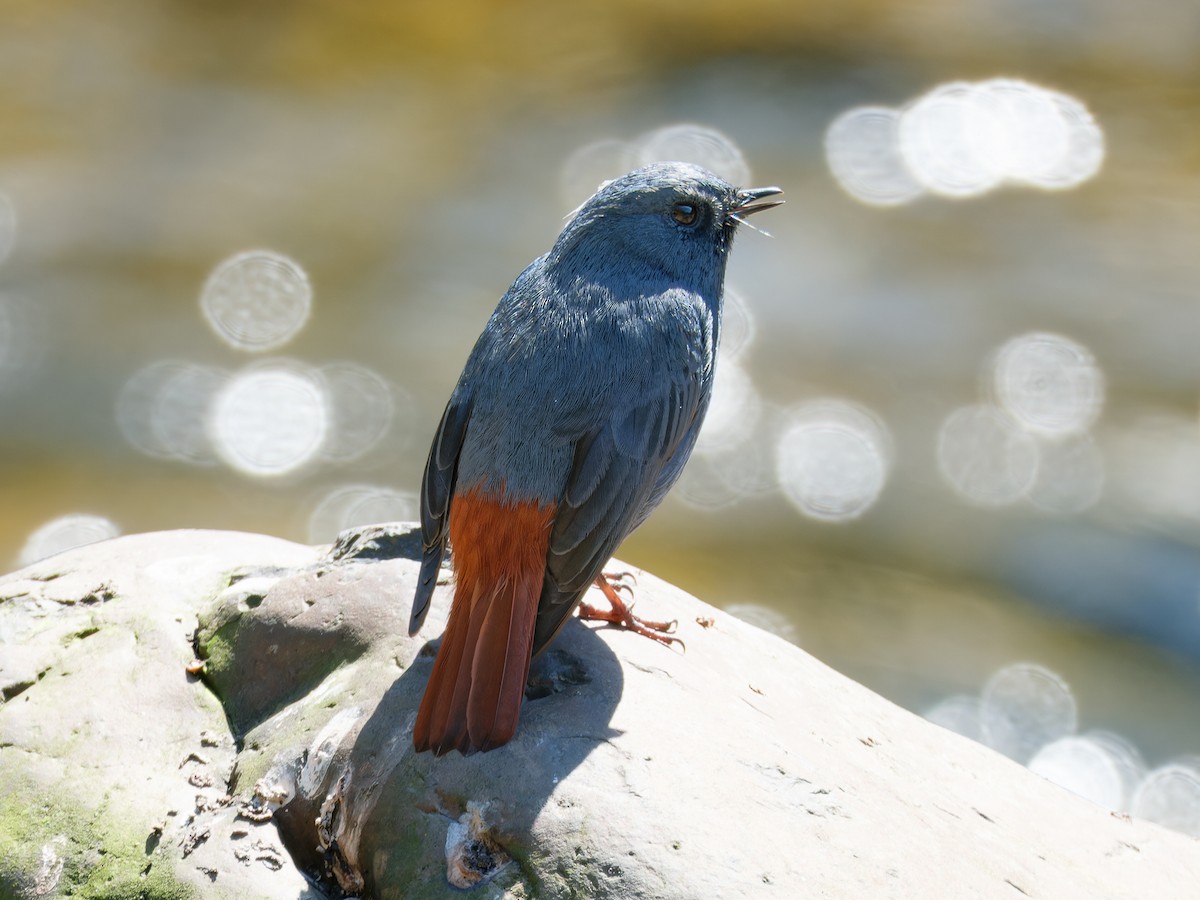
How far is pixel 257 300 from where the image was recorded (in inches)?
348

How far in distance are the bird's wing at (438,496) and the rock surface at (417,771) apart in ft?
0.60

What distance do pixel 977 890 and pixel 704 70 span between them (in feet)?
27.1

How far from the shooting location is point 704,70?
995 centimetres

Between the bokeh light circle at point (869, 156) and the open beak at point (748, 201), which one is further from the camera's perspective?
the bokeh light circle at point (869, 156)

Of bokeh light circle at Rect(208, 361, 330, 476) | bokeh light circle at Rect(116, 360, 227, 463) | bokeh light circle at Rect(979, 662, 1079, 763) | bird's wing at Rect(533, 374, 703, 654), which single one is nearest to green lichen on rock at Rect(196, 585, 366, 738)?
bird's wing at Rect(533, 374, 703, 654)

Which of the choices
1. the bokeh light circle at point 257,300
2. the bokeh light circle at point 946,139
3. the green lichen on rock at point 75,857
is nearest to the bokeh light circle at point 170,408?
the bokeh light circle at point 257,300

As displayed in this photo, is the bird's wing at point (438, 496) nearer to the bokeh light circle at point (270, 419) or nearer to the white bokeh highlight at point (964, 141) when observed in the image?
→ the bokeh light circle at point (270, 419)

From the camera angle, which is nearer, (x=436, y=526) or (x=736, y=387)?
(x=436, y=526)

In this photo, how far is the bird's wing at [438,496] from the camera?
3.19 meters

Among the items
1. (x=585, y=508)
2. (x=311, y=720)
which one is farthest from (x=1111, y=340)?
(x=311, y=720)

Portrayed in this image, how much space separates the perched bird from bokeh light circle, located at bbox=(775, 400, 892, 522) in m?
3.87

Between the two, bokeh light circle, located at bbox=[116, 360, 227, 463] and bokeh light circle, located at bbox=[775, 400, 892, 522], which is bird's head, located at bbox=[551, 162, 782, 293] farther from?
bokeh light circle, located at bbox=[116, 360, 227, 463]

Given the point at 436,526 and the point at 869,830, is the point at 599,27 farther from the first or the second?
the point at 869,830

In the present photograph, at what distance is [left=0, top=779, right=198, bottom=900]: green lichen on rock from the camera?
A: 2816 mm
